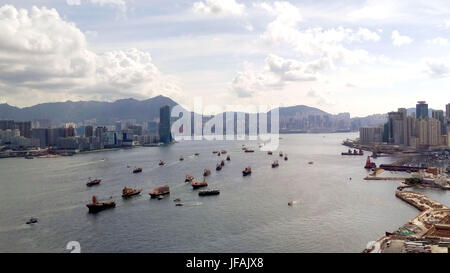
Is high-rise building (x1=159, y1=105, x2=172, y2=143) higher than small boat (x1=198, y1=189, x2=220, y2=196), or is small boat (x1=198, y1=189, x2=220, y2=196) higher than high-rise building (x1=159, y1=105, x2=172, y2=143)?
high-rise building (x1=159, y1=105, x2=172, y2=143)

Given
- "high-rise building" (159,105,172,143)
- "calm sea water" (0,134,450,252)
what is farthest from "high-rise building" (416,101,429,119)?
"high-rise building" (159,105,172,143)

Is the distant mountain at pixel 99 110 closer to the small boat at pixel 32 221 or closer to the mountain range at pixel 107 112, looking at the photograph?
the mountain range at pixel 107 112

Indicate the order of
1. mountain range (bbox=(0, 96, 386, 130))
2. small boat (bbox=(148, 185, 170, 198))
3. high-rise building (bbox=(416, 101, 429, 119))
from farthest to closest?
mountain range (bbox=(0, 96, 386, 130)) → high-rise building (bbox=(416, 101, 429, 119)) → small boat (bbox=(148, 185, 170, 198))

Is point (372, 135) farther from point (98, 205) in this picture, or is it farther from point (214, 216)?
point (98, 205)

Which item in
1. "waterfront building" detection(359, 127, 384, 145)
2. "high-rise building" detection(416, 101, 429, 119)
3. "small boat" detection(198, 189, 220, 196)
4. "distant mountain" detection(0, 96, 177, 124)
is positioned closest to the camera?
"small boat" detection(198, 189, 220, 196)

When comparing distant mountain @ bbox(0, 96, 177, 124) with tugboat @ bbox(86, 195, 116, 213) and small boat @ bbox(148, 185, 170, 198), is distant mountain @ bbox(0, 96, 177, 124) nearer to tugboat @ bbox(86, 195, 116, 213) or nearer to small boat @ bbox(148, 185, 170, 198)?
small boat @ bbox(148, 185, 170, 198)

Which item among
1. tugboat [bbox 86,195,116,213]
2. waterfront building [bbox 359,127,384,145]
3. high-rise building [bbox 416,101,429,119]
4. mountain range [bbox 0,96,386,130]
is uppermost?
mountain range [bbox 0,96,386,130]

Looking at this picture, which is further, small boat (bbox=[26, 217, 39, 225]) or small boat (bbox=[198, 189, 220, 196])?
small boat (bbox=[198, 189, 220, 196])

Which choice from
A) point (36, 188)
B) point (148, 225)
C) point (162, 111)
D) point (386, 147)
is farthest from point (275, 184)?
point (162, 111)

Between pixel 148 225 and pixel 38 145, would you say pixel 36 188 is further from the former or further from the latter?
pixel 38 145

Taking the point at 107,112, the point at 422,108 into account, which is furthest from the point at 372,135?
the point at 107,112
